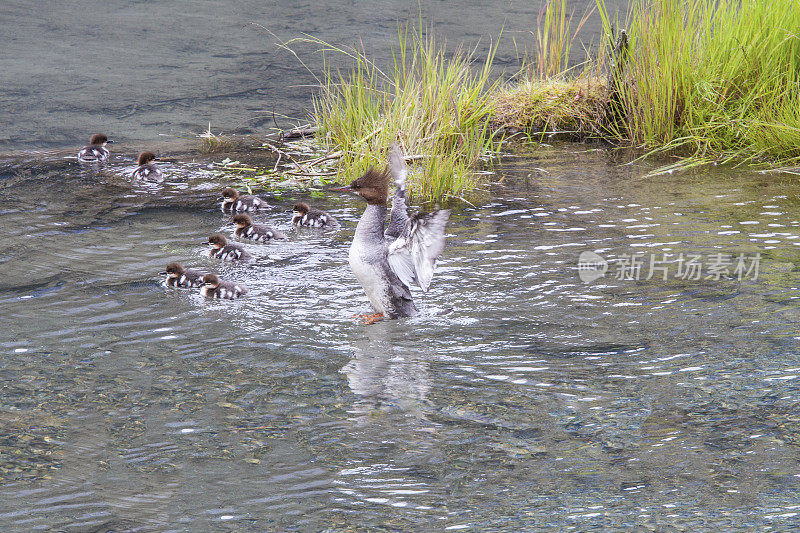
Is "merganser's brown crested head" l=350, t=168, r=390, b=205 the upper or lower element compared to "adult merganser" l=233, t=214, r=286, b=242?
upper

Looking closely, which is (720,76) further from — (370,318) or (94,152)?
(94,152)

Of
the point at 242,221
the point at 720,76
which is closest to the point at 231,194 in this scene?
the point at 242,221

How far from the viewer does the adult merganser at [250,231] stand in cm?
716

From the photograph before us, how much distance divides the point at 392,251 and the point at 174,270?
1.64 meters

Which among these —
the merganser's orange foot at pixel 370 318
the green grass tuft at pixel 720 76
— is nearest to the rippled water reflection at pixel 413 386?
the merganser's orange foot at pixel 370 318

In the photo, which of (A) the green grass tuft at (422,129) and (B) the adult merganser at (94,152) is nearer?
(A) the green grass tuft at (422,129)

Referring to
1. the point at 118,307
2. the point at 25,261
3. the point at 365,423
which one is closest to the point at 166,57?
the point at 25,261

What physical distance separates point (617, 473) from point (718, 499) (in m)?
0.41

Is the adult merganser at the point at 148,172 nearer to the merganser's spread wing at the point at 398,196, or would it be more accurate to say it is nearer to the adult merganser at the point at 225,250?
the adult merganser at the point at 225,250

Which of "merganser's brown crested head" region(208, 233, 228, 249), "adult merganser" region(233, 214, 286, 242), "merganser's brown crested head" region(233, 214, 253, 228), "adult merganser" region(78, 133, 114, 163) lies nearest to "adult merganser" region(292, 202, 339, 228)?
"adult merganser" region(233, 214, 286, 242)

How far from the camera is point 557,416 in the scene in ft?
13.9

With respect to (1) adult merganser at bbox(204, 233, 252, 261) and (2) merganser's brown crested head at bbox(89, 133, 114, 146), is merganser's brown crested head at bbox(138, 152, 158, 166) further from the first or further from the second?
(1) adult merganser at bbox(204, 233, 252, 261)

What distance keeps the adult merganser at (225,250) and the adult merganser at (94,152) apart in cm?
331

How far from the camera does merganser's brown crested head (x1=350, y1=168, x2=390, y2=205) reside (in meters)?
5.84
